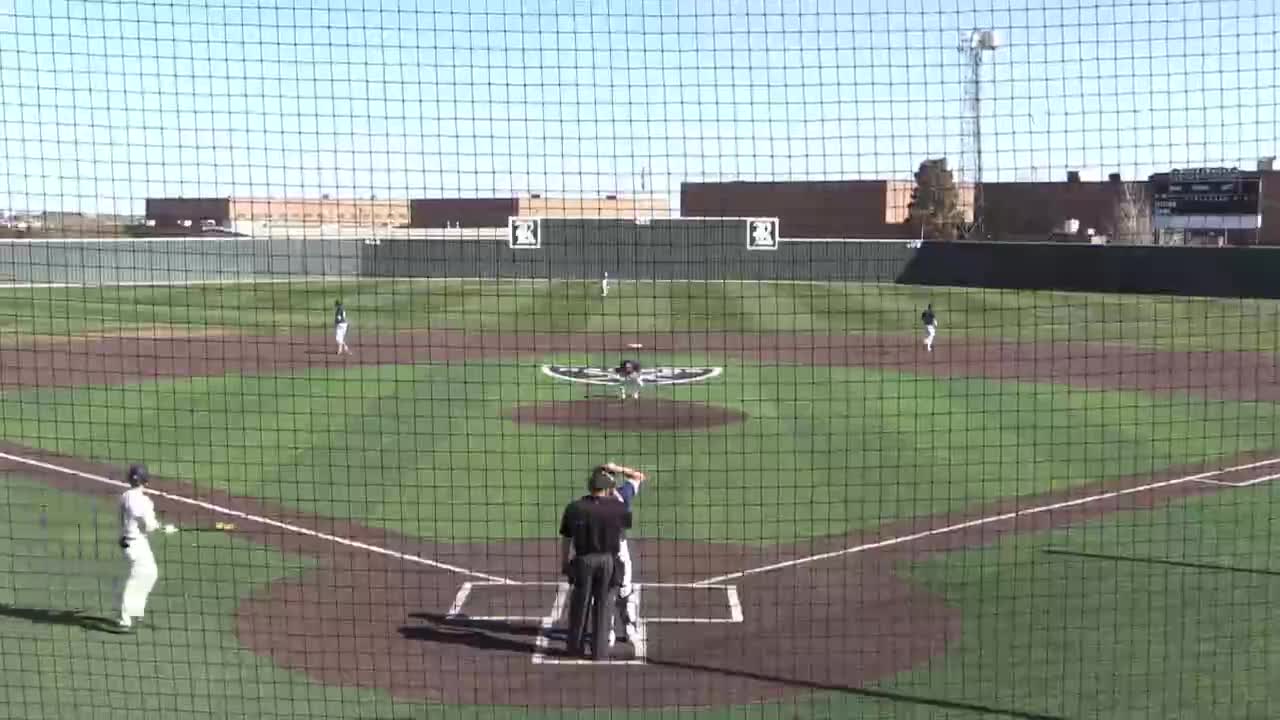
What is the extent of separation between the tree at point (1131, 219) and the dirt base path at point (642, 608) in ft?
119

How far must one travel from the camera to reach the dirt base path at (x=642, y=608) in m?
9.14

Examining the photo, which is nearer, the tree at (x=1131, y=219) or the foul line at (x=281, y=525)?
the foul line at (x=281, y=525)

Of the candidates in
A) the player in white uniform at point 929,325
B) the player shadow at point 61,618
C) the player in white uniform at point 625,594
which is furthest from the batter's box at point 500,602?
the player in white uniform at point 929,325

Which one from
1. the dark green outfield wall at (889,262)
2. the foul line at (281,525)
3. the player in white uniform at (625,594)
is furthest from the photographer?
the dark green outfield wall at (889,262)

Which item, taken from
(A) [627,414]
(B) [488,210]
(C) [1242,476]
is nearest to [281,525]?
(A) [627,414]

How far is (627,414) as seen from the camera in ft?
69.3

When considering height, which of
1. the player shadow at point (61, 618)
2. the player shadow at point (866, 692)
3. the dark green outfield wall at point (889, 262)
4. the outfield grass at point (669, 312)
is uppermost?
the dark green outfield wall at point (889, 262)

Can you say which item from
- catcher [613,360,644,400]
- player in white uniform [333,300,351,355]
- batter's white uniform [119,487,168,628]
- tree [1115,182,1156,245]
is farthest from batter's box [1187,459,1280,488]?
tree [1115,182,1156,245]

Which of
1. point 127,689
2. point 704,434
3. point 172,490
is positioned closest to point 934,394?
point 704,434

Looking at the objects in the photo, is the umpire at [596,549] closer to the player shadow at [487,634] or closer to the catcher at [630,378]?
the player shadow at [487,634]

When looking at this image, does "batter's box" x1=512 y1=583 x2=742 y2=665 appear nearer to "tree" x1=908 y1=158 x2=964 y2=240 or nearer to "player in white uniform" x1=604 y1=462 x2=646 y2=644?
"player in white uniform" x1=604 y1=462 x2=646 y2=644

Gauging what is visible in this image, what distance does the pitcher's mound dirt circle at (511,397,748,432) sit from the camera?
2009 centimetres

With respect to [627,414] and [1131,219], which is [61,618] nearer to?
[627,414]

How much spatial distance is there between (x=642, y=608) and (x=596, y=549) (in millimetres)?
1950
